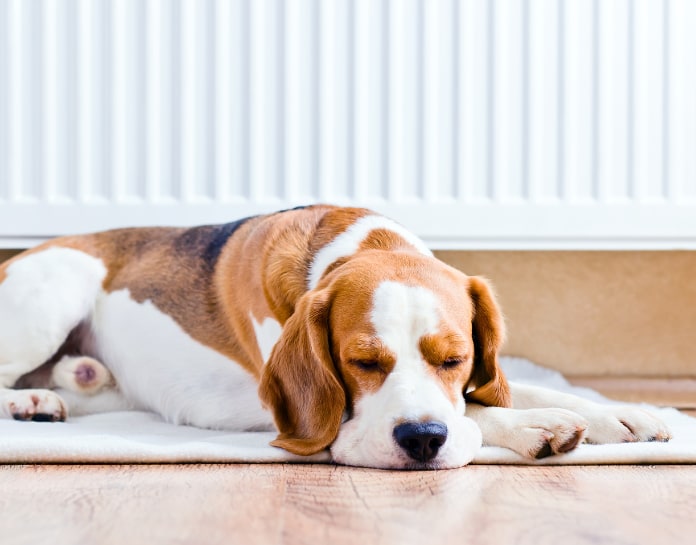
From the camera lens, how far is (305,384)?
139 centimetres

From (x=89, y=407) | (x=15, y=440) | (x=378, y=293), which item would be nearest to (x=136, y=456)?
(x=15, y=440)

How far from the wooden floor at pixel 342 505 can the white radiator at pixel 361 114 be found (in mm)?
1020

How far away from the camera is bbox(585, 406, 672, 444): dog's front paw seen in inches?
56.4

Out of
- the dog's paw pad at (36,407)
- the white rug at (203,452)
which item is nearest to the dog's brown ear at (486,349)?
the white rug at (203,452)

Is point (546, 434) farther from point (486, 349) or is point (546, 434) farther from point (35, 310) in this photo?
point (35, 310)

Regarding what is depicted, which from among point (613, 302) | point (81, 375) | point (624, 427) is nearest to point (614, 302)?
point (613, 302)

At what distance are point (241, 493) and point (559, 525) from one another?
1.33 ft

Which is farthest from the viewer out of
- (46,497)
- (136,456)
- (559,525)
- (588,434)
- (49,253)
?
(49,253)

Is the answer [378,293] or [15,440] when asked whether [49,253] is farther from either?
[378,293]

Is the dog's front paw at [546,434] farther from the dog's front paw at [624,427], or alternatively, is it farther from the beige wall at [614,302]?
the beige wall at [614,302]

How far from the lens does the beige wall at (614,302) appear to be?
2.38 m

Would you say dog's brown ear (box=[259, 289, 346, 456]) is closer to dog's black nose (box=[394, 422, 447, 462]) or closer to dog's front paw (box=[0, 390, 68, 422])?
dog's black nose (box=[394, 422, 447, 462])

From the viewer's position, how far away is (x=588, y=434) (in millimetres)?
1453

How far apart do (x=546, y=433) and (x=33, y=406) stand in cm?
101
